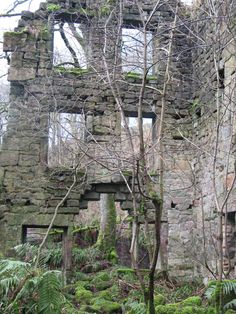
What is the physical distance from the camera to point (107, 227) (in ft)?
42.9

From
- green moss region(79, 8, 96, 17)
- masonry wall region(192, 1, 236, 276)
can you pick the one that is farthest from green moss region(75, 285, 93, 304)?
green moss region(79, 8, 96, 17)

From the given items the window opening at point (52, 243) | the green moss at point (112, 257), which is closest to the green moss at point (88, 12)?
the window opening at point (52, 243)

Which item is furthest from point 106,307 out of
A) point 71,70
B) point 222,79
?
point 71,70

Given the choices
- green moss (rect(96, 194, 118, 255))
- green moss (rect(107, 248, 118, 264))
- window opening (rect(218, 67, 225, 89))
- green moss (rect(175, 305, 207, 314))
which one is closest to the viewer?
green moss (rect(175, 305, 207, 314))

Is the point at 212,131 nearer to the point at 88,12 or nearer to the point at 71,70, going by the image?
the point at 71,70

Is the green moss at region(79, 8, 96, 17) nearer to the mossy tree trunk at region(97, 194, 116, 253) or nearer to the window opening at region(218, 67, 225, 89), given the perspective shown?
the window opening at region(218, 67, 225, 89)

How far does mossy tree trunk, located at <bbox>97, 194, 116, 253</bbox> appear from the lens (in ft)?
41.7

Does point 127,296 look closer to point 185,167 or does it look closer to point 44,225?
point 44,225

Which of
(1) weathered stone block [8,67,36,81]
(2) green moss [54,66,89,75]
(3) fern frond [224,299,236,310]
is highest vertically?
(2) green moss [54,66,89,75]

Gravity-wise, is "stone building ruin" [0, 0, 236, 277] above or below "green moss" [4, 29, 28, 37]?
below

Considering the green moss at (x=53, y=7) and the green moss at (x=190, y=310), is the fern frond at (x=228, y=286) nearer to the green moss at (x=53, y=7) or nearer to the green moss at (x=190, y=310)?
the green moss at (x=190, y=310)

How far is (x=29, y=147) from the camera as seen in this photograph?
949 cm

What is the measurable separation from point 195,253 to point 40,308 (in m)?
5.10

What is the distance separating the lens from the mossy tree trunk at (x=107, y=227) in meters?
12.7
